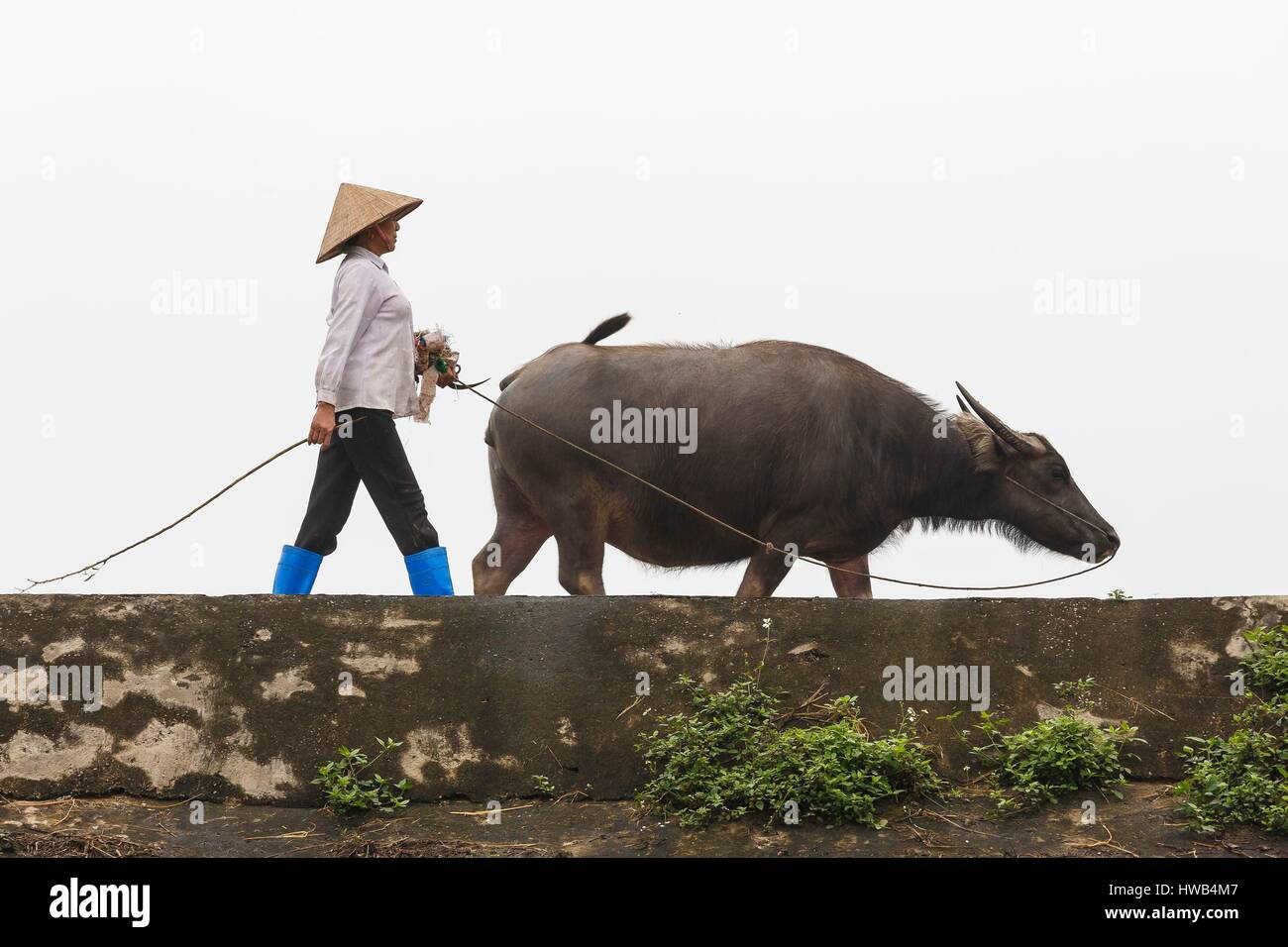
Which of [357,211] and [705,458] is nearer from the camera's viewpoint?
[357,211]

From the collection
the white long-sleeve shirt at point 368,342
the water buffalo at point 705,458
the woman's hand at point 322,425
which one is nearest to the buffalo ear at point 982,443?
the water buffalo at point 705,458

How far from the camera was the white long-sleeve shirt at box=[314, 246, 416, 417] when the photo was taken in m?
6.98

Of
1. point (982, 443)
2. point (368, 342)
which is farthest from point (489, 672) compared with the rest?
point (982, 443)

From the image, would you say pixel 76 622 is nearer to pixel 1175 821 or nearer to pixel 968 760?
pixel 968 760

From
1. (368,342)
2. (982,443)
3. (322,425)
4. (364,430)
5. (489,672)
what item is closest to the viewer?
(489,672)

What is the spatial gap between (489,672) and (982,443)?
14.1 ft

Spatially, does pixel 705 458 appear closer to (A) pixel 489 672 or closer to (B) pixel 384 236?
(B) pixel 384 236

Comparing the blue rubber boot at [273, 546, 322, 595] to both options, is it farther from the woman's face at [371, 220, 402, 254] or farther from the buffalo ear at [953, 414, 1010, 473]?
the buffalo ear at [953, 414, 1010, 473]

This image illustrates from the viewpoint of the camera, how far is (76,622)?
6.11 metres

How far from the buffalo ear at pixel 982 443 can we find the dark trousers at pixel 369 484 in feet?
12.1

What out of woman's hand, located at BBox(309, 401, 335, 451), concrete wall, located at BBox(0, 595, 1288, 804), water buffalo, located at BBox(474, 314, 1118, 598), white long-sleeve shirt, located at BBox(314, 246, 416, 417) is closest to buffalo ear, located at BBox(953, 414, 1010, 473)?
water buffalo, located at BBox(474, 314, 1118, 598)

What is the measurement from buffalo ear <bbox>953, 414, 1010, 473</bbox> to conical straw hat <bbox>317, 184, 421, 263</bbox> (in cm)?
370

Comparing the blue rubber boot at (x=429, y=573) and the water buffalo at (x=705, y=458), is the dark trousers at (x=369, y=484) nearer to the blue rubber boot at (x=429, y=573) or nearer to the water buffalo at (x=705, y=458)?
the blue rubber boot at (x=429, y=573)

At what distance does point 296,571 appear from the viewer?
6957mm
